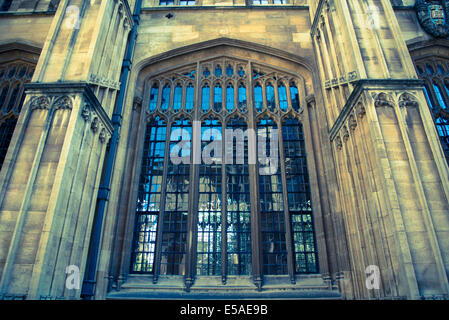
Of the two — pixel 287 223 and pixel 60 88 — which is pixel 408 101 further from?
pixel 60 88

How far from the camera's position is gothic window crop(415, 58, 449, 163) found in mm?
11117

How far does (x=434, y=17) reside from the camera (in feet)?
39.6

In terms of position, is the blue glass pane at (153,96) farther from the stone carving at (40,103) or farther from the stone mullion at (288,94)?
the stone mullion at (288,94)

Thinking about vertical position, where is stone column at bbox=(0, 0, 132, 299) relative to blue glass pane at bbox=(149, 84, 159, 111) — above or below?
below

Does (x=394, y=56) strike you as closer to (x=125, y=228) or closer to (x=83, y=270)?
(x=125, y=228)

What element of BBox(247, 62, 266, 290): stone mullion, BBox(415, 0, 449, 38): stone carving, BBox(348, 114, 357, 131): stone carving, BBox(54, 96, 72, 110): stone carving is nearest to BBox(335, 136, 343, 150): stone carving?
BBox(348, 114, 357, 131): stone carving

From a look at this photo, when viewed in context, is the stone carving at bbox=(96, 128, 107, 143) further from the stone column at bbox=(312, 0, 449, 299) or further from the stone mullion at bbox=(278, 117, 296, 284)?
the stone column at bbox=(312, 0, 449, 299)

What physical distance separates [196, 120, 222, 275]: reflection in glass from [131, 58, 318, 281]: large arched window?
29 mm

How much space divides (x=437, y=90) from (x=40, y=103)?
13.2 meters

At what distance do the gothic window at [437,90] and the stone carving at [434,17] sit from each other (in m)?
1.01

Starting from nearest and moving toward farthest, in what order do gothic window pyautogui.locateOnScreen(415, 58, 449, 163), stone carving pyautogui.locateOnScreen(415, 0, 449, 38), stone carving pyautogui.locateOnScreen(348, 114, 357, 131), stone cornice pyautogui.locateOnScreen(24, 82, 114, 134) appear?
stone cornice pyautogui.locateOnScreen(24, 82, 114, 134)
stone carving pyautogui.locateOnScreen(348, 114, 357, 131)
gothic window pyautogui.locateOnScreen(415, 58, 449, 163)
stone carving pyautogui.locateOnScreen(415, 0, 449, 38)

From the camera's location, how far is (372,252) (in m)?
7.08

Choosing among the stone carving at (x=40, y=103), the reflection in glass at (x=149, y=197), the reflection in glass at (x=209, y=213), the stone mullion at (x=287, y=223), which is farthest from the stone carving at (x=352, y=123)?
the stone carving at (x=40, y=103)
